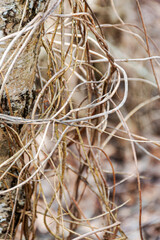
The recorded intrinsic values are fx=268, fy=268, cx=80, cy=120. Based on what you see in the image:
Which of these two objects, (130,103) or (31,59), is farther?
(130,103)

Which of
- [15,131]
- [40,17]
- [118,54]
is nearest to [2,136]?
[15,131]

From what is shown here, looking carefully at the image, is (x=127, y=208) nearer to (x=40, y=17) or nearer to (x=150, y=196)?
(x=150, y=196)

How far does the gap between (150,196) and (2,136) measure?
1.50ft

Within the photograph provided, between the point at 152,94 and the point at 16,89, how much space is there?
44cm

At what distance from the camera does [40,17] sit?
24cm

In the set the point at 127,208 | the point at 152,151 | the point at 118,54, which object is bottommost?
the point at 127,208

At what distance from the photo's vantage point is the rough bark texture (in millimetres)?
273

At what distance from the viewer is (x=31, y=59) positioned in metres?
0.30

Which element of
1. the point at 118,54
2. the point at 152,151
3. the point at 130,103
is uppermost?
the point at 118,54

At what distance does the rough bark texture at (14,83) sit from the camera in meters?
0.27

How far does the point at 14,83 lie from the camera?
0.97ft

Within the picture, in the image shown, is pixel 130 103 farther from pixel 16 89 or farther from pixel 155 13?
pixel 16 89

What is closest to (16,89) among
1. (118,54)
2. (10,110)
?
(10,110)

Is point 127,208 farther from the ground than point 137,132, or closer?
closer
